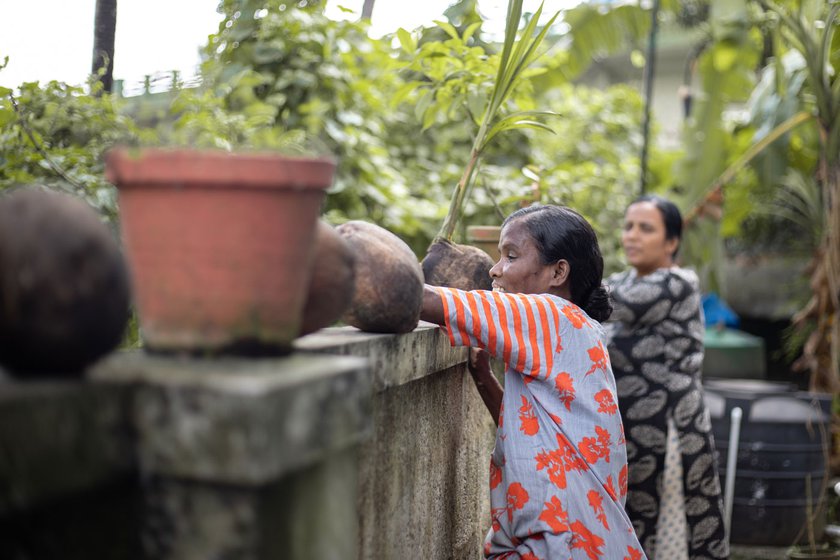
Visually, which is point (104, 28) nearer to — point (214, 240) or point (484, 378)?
point (484, 378)

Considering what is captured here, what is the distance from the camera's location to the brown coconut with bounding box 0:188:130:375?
3.75 ft

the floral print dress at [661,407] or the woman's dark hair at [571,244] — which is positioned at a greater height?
the woman's dark hair at [571,244]

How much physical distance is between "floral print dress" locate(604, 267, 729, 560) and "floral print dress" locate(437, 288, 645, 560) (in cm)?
150

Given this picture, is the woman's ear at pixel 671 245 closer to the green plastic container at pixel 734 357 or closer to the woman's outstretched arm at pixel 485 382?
the woman's outstretched arm at pixel 485 382

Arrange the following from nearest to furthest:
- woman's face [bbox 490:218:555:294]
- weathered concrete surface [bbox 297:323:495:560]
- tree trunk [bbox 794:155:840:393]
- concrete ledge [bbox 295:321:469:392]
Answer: concrete ledge [bbox 295:321:469:392]
weathered concrete surface [bbox 297:323:495:560]
woman's face [bbox 490:218:555:294]
tree trunk [bbox 794:155:840:393]

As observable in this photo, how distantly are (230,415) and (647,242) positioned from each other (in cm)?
312

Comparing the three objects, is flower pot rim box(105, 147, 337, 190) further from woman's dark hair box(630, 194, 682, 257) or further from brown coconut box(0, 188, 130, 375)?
woman's dark hair box(630, 194, 682, 257)

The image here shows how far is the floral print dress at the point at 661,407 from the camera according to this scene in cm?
375

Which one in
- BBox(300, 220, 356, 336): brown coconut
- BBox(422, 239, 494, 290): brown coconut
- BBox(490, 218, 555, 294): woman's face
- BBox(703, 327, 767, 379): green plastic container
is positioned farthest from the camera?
BBox(703, 327, 767, 379): green plastic container

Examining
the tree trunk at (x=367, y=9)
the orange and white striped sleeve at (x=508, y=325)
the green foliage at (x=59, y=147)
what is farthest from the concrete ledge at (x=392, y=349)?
the tree trunk at (x=367, y=9)

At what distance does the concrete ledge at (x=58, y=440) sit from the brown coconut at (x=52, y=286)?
0.04m

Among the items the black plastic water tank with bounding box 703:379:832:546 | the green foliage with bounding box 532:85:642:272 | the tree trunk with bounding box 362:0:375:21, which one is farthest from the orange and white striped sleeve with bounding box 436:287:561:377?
the tree trunk with bounding box 362:0:375:21

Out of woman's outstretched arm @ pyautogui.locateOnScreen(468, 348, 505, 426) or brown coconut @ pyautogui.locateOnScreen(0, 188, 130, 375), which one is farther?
woman's outstretched arm @ pyautogui.locateOnScreen(468, 348, 505, 426)

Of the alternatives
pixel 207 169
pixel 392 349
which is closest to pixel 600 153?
pixel 392 349
